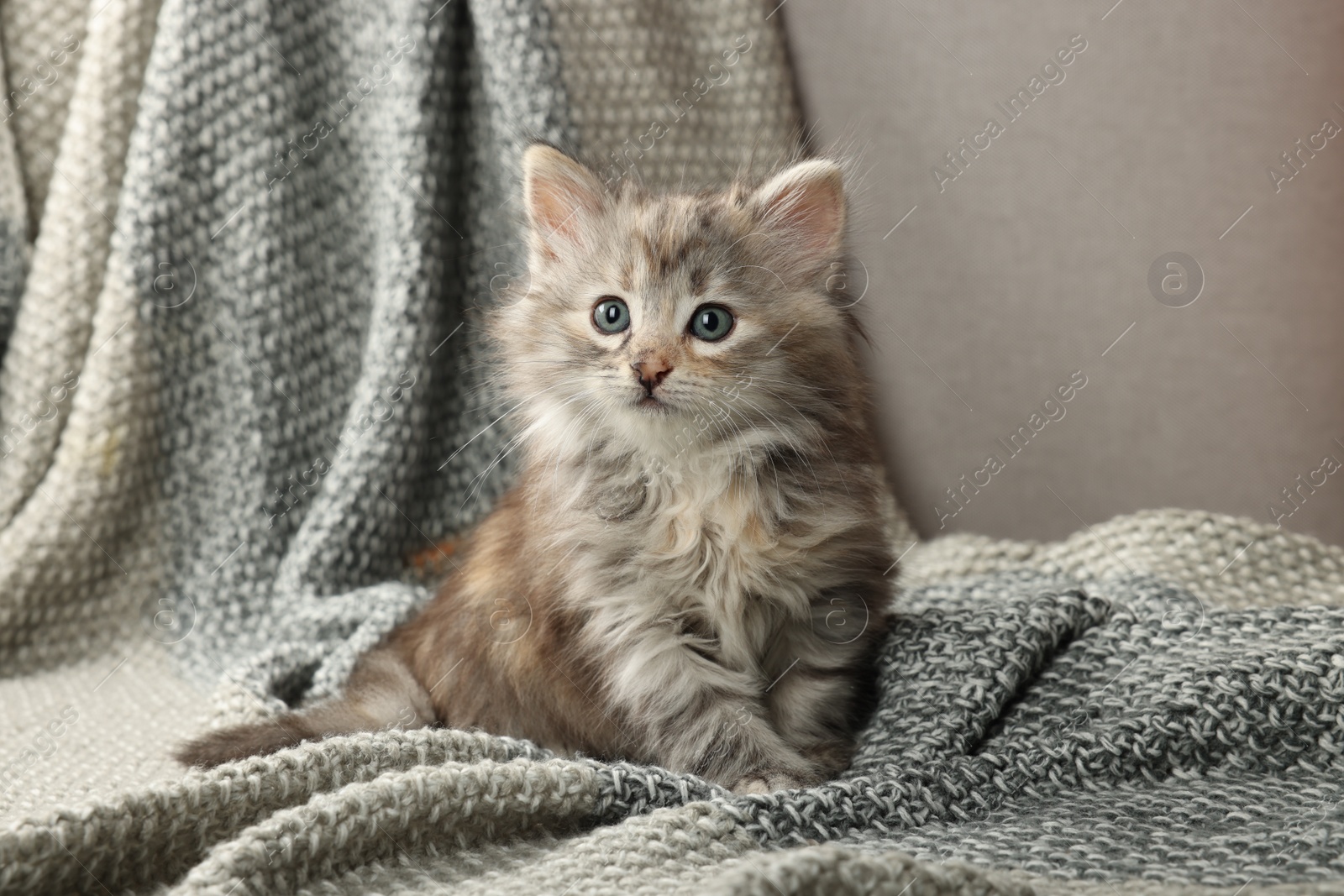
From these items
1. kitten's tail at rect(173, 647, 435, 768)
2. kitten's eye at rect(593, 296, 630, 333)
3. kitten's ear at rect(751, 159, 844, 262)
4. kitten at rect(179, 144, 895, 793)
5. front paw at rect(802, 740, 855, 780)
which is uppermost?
kitten's ear at rect(751, 159, 844, 262)

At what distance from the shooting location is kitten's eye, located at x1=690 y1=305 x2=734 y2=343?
1.34 m

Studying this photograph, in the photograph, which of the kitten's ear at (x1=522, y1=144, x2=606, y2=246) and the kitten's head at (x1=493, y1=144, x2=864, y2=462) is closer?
the kitten's head at (x1=493, y1=144, x2=864, y2=462)

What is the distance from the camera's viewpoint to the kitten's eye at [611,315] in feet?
4.53

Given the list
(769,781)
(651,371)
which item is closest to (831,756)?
(769,781)

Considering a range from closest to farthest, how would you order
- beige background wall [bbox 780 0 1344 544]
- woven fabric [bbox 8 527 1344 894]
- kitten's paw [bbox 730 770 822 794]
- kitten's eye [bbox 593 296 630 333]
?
woven fabric [bbox 8 527 1344 894] → kitten's paw [bbox 730 770 822 794] → kitten's eye [bbox 593 296 630 333] → beige background wall [bbox 780 0 1344 544]

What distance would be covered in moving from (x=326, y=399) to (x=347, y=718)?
0.78 m

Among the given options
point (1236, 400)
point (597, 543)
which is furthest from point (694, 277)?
point (1236, 400)

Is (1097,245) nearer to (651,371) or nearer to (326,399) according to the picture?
(651,371)

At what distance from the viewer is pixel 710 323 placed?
53.1 inches

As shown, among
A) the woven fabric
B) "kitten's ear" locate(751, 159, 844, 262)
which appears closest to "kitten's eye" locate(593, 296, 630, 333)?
"kitten's ear" locate(751, 159, 844, 262)

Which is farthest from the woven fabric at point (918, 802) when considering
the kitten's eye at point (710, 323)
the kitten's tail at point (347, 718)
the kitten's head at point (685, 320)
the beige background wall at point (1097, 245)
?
the beige background wall at point (1097, 245)

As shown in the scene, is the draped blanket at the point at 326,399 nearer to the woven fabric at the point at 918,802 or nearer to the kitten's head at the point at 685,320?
the woven fabric at the point at 918,802

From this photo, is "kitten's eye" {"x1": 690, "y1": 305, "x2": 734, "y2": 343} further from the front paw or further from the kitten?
the front paw

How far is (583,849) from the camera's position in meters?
1.12
